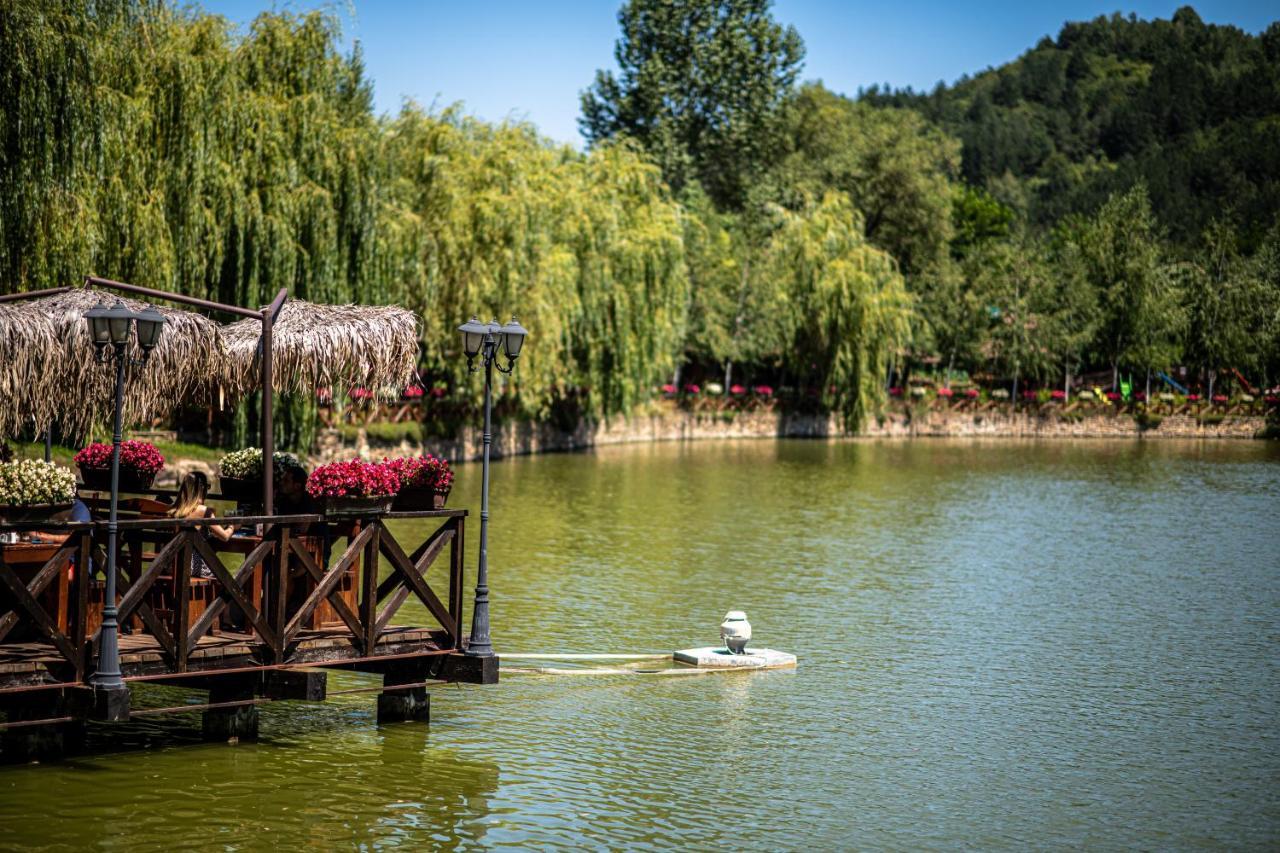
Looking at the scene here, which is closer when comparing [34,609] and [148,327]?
[34,609]

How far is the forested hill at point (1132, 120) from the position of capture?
91.3 m

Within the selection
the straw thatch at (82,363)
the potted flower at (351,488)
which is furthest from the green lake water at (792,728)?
the straw thatch at (82,363)

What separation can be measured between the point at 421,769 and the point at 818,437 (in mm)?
42019

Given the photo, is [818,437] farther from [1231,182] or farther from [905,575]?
[1231,182]

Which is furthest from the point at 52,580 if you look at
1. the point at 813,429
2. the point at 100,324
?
the point at 813,429

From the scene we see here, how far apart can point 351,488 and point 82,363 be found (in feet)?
11.2

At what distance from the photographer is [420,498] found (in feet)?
39.5

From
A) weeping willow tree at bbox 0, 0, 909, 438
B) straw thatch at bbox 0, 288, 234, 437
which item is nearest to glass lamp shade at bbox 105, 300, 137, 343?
straw thatch at bbox 0, 288, 234, 437

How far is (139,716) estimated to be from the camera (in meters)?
12.1

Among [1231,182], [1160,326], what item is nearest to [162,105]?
[1160,326]

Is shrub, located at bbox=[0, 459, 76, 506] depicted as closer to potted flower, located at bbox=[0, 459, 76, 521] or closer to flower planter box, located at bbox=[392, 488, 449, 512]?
potted flower, located at bbox=[0, 459, 76, 521]

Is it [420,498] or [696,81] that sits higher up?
[696,81]

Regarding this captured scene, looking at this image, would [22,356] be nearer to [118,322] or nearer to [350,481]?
[118,322]

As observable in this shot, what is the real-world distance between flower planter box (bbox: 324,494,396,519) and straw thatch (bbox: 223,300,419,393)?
2141 millimetres
